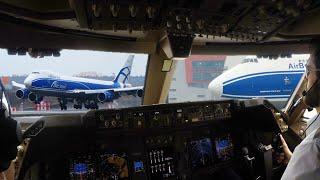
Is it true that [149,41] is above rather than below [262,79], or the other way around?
above

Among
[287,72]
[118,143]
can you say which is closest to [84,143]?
[118,143]

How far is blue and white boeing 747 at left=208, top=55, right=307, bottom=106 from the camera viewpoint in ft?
14.4

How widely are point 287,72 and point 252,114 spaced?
7.21 feet

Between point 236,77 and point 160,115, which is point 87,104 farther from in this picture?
point 236,77

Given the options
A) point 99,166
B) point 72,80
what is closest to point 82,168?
point 99,166

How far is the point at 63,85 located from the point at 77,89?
168mm

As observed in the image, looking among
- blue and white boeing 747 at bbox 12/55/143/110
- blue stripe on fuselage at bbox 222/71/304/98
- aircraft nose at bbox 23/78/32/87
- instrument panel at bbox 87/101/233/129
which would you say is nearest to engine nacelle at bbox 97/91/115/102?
blue and white boeing 747 at bbox 12/55/143/110

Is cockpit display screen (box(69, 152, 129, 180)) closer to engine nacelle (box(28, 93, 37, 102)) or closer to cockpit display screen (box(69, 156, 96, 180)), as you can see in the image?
Answer: cockpit display screen (box(69, 156, 96, 180))

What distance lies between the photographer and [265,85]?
18.3 ft

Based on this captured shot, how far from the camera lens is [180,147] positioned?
2539 mm

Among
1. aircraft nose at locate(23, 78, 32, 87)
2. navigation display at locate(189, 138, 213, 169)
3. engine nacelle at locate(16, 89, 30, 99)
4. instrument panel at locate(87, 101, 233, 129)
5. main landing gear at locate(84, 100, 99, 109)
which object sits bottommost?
navigation display at locate(189, 138, 213, 169)

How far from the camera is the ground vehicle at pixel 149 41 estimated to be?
47.9 inches

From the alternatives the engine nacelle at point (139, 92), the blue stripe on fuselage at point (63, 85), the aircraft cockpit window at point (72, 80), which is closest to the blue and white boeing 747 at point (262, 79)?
the engine nacelle at point (139, 92)

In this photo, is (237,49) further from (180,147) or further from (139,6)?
(139,6)
